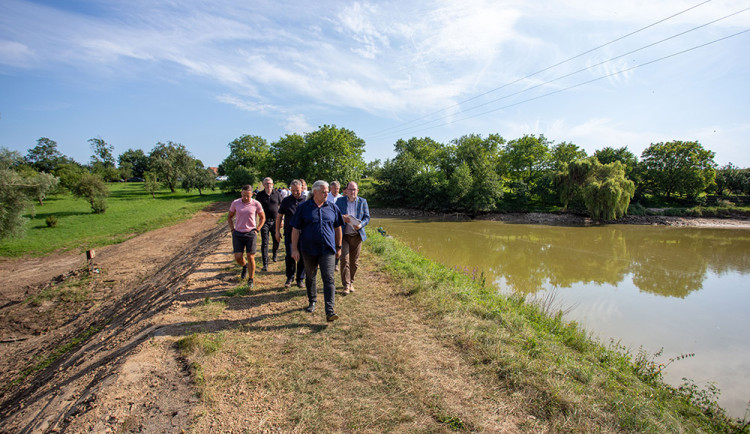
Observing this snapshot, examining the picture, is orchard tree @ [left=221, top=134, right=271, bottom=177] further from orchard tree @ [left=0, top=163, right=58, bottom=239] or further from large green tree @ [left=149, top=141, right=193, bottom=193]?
orchard tree @ [left=0, top=163, right=58, bottom=239]

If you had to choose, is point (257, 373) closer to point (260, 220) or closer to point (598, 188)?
point (260, 220)

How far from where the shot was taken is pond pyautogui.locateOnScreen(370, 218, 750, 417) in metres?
6.51

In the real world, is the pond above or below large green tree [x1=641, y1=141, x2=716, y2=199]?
below

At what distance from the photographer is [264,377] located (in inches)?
130

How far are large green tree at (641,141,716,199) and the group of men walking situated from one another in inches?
1700

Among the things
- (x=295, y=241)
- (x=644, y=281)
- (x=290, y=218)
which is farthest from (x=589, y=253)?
(x=295, y=241)

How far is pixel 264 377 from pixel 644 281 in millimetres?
14494

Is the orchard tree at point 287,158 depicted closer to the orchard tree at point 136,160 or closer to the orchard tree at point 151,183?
the orchard tree at point 151,183

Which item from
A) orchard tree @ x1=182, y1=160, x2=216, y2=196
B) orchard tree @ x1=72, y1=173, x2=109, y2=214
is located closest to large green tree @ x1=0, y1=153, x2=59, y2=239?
orchard tree @ x1=72, y1=173, x2=109, y2=214

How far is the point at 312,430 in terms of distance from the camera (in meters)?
2.63

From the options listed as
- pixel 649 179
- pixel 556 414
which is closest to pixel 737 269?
pixel 556 414

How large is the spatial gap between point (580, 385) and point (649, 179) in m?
43.9

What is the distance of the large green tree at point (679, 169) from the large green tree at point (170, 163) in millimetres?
58308

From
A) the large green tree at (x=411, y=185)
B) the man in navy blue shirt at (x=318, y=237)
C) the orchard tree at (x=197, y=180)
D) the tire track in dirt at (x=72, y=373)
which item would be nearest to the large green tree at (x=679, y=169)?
the large green tree at (x=411, y=185)
